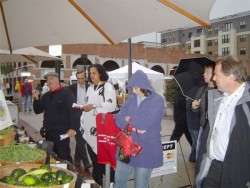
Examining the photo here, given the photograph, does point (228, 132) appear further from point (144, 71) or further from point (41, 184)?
point (144, 71)

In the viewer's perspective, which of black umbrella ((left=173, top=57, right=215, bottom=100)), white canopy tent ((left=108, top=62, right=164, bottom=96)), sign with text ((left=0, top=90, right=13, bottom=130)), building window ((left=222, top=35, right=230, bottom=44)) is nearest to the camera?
sign with text ((left=0, top=90, right=13, bottom=130))

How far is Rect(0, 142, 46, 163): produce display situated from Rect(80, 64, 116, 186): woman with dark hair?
4.98ft

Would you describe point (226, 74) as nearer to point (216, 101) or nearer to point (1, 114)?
point (216, 101)

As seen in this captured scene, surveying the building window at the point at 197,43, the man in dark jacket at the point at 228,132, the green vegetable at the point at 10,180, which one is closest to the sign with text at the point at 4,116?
the green vegetable at the point at 10,180

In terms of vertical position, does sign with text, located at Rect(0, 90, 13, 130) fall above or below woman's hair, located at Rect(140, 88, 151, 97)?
below

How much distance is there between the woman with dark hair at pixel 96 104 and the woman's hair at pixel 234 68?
1.98 m

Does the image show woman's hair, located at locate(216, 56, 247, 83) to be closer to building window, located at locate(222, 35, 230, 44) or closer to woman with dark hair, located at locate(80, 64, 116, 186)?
woman with dark hair, located at locate(80, 64, 116, 186)

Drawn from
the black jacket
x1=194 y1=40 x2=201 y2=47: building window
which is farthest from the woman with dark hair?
x1=194 y1=40 x2=201 y2=47: building window

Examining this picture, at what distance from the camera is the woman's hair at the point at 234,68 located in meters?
2.87

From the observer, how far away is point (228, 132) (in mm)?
2850

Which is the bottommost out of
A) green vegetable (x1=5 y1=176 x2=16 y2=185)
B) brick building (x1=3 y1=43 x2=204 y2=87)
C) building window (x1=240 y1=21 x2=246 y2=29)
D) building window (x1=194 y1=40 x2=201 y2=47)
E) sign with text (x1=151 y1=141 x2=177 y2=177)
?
sign with text (x1=151 y1=141 x2=177 y2=177)

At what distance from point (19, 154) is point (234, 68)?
207cm

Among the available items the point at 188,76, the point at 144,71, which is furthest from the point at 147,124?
the point at 144,71

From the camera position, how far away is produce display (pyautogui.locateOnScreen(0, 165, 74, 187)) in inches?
83.3
